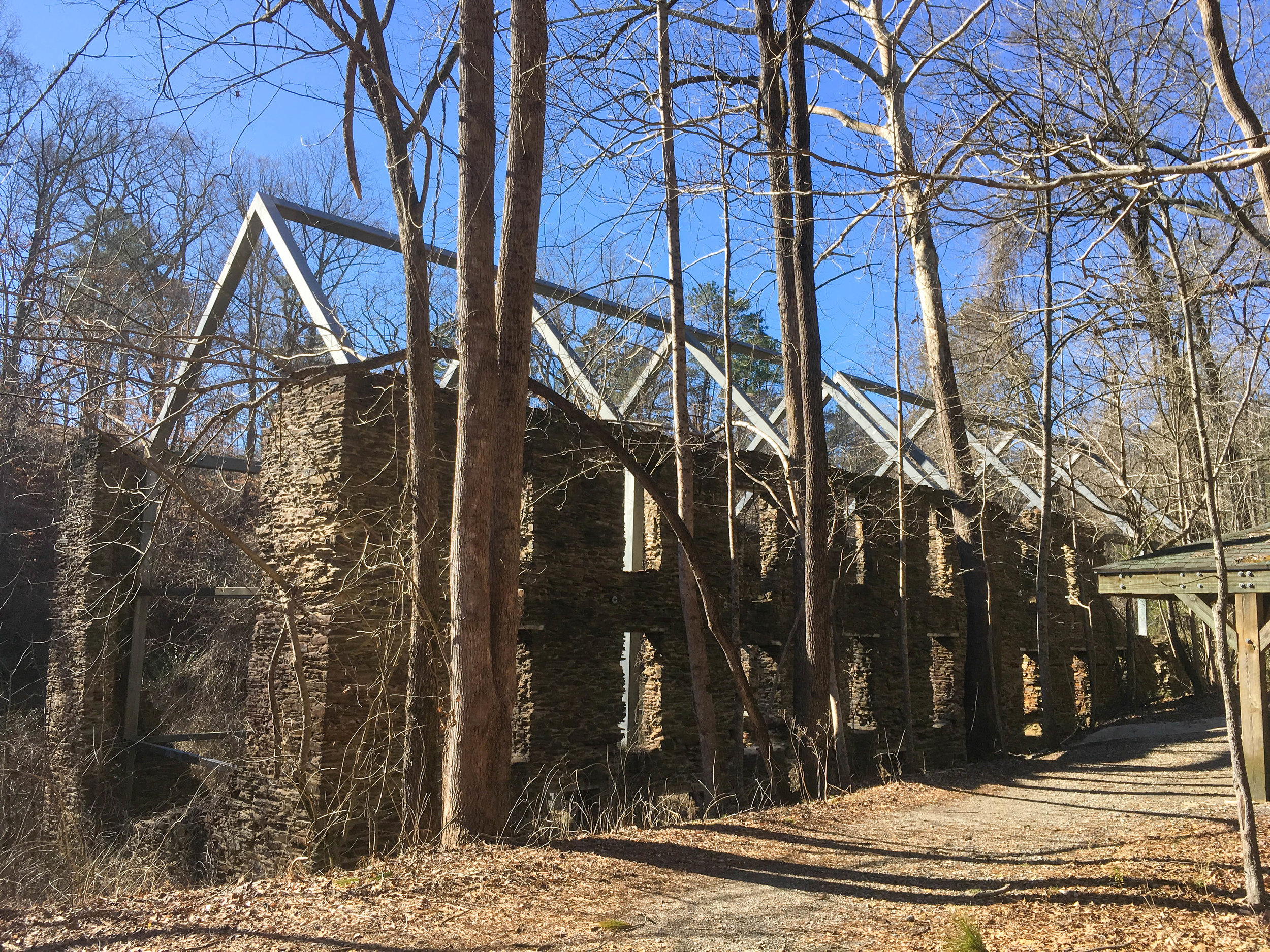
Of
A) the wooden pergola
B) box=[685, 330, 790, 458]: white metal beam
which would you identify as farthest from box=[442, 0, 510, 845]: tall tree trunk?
the wooden pergola

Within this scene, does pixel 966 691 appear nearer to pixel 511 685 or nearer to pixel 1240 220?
pixel 1240 220

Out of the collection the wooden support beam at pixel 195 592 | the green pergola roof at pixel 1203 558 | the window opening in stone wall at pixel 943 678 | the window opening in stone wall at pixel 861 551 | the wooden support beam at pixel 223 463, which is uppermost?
the wooden support beam at pixel 223 463

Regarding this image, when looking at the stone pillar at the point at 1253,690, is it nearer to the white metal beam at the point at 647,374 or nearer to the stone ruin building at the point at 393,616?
the stone ruin building at the point at 393,616

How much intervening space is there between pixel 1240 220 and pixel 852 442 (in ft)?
93.5

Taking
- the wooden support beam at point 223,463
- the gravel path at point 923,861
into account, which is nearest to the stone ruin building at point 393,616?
the wooden support beam at point 223,463

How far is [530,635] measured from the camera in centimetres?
1192

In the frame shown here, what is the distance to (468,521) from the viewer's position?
7047mm

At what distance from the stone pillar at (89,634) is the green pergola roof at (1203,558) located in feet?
46.8

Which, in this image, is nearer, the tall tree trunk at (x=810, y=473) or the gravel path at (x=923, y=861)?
the gravel path at (x=923, y=861)

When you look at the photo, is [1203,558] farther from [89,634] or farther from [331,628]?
[89,634]

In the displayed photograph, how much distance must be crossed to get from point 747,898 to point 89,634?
13589mm

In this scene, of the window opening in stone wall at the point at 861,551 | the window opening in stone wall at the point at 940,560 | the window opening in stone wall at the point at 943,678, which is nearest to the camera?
the window opening in stone wall at the point at 861,551

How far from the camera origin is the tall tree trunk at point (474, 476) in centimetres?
680

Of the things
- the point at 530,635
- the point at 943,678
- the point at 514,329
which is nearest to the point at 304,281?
the point at 514,329
